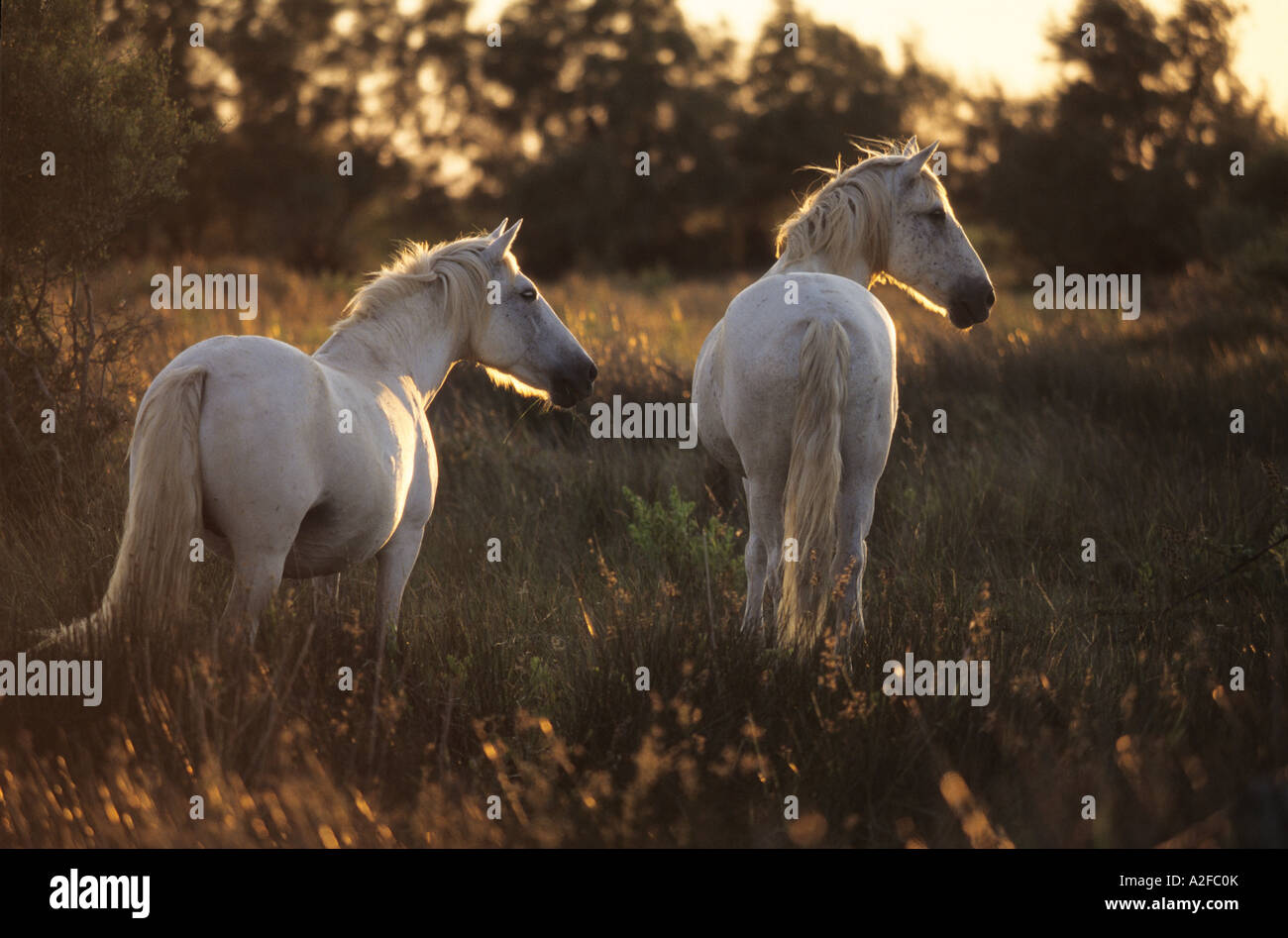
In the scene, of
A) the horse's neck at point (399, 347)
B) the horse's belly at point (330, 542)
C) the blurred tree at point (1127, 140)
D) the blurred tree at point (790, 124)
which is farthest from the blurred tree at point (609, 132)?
the horse's belly at point (330, 542)

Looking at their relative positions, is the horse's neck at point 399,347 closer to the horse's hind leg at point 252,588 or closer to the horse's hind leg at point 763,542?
the horse's hind leg at point 252,588

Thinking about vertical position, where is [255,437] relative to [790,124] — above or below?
below

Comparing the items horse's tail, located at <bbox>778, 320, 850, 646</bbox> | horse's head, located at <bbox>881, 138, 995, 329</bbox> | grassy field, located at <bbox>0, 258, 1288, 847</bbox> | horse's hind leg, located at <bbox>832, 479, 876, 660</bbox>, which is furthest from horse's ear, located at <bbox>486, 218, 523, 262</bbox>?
horse's head, located at <bbox>881, 138, 995, 329</bbox>

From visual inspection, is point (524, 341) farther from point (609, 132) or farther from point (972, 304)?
point (609, 132)

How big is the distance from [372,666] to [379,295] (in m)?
1.62

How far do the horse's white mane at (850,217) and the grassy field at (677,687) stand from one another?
5.00ft

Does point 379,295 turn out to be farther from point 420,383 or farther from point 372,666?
point 372,666

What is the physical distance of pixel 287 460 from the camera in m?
3.60

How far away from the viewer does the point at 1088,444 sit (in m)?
7.37

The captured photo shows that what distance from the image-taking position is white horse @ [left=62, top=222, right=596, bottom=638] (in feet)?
11.5

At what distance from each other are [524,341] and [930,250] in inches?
86.2

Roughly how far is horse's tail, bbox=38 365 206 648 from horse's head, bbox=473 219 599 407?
171cm

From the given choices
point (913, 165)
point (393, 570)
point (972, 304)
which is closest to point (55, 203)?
point (393, 570)

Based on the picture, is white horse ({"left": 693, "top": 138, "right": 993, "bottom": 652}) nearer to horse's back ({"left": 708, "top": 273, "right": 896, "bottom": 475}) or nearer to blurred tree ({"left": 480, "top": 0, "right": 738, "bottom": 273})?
horse's back ({"left": 708, "top": 273, "right": 896, "bottom": 475})
